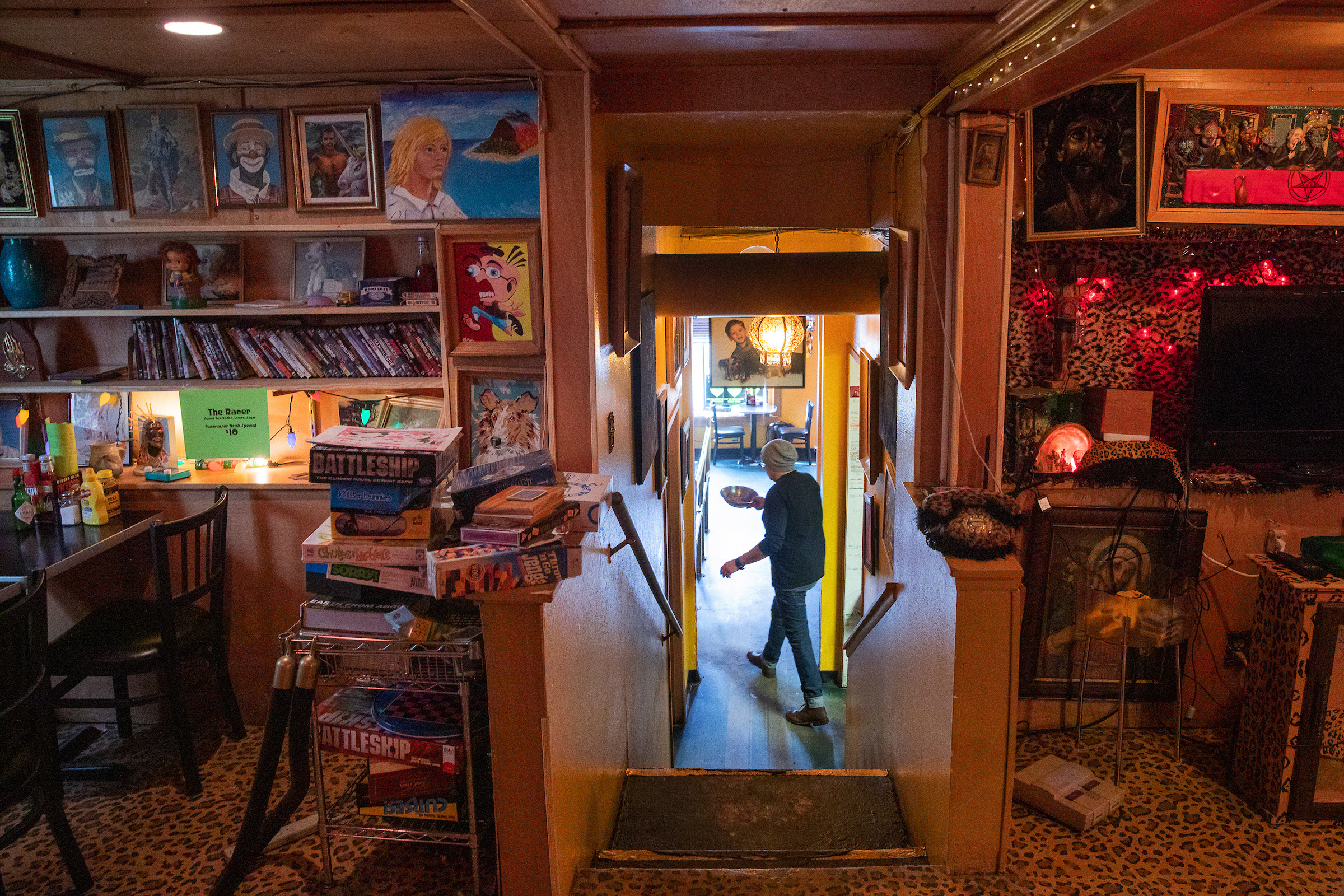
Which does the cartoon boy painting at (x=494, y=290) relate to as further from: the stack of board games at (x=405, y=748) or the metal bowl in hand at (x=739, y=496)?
the metal bowl in hand at (x=739, y=496)

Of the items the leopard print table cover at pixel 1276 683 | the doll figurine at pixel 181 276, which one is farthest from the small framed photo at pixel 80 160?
the leopard print table cover at pixel 1276 683

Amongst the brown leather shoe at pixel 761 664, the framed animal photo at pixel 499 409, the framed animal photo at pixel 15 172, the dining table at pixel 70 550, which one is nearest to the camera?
the dining table at pixel 70 550

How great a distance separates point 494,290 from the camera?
10.3 ft

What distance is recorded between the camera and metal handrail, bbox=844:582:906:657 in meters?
3.78

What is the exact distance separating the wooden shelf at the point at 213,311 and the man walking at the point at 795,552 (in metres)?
2.94

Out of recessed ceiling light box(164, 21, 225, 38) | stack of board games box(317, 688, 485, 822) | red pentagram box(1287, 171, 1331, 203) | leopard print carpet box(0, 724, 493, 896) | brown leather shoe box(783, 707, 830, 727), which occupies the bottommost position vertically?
brown leather shoe box(783, 707, 830, 727)

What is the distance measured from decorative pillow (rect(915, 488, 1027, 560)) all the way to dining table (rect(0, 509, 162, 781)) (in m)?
2.93

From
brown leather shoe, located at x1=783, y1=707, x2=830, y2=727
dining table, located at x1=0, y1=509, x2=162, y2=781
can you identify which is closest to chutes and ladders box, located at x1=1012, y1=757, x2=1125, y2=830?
brown leather shoe, located at x1=783, y1=707, x2=830, y2=727

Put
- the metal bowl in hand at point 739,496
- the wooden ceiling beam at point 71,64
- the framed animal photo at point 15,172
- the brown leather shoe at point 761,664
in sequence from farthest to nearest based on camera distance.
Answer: the metal bowl in hand at point 739,496 → the brown leather shoe at point 761,664 → the framed animal photo at point 15,172 → the wooden ceiling beam at point 71,64

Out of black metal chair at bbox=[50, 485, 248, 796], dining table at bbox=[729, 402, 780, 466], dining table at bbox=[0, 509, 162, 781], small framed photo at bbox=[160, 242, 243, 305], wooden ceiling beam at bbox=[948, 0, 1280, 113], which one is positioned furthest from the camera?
dining table at bbox=[729, 402, 780, 466]

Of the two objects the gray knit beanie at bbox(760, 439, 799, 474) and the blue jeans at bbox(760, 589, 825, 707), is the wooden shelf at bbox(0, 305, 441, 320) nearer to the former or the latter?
the gray knit beanie at bbox(760, 439, 799, 474)

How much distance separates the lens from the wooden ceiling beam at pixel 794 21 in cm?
250

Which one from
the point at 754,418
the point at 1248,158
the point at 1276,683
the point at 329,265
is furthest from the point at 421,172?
the point at 754,418

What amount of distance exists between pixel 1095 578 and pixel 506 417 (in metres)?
2.46
